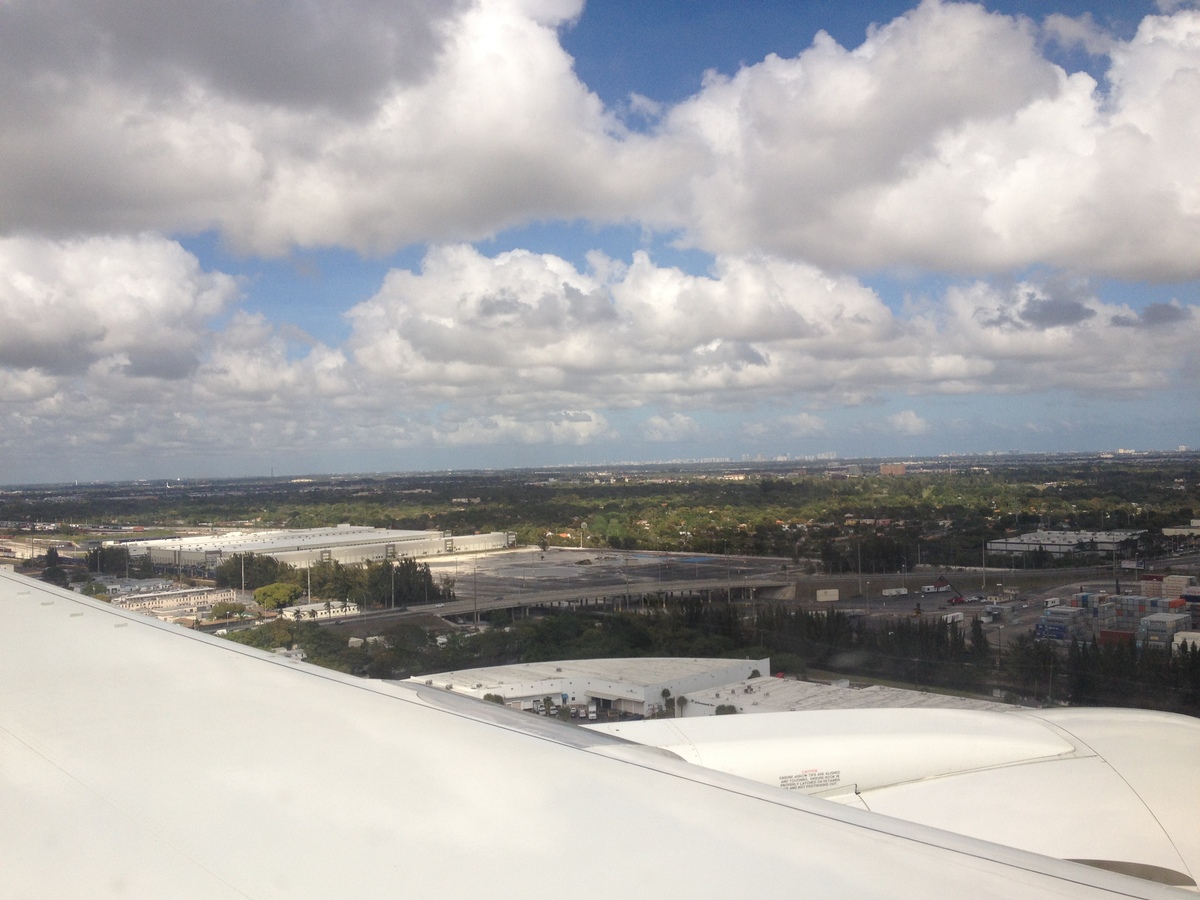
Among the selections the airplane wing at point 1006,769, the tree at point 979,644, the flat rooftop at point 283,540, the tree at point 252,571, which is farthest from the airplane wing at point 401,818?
the flat rooftop at point 283,540

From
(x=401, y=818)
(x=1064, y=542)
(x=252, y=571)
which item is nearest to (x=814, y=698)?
(x=1064, y=542)

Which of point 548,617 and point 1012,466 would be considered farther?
point 1012,466

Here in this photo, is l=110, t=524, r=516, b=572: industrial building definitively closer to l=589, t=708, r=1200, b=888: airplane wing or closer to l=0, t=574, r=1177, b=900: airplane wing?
l=589, t=708, r=1200, b=888: airplane wing

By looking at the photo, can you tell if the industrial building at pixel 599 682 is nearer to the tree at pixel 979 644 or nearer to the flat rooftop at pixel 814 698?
the flat rooftop at pixel 814 698

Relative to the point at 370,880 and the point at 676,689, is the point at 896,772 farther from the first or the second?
the point at 676,689

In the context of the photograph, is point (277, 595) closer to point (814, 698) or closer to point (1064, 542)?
point (814, 698)

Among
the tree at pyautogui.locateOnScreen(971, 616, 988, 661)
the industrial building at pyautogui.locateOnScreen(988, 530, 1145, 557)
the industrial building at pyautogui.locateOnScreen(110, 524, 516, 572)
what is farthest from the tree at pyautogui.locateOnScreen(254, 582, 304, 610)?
the industrial building at pyautogui.locateOnScreen(988, 530, 1145, 557)

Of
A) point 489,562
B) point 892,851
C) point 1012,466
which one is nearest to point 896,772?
point 892,851
